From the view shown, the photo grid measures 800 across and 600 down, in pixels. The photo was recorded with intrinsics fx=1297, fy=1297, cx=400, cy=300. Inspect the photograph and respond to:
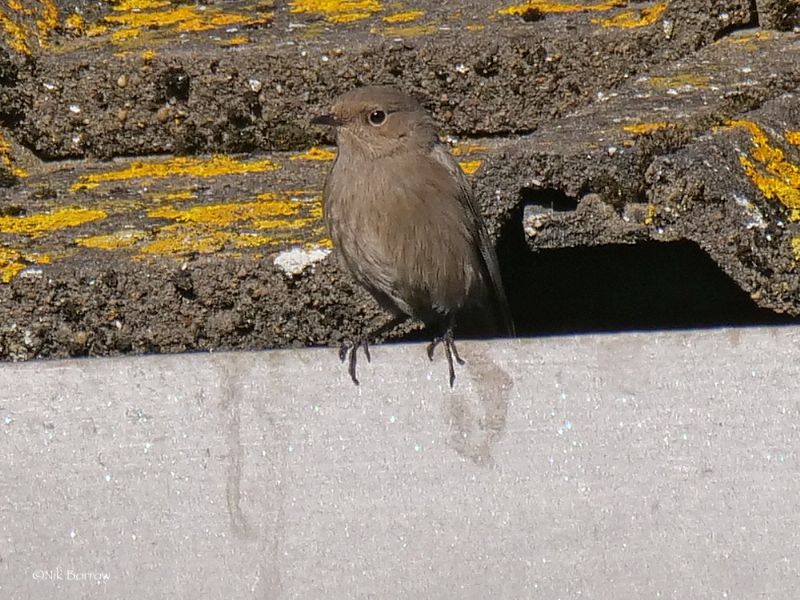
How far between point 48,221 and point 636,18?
2133mm

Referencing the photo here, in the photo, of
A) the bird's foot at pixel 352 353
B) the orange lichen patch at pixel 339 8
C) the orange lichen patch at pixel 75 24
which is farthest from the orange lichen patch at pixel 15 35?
the bird's foot at pixel 352 353

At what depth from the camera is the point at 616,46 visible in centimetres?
446

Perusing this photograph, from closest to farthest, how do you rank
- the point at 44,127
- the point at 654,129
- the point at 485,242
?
the point at 654,129 < the point at 485,242 < the point at 44,127

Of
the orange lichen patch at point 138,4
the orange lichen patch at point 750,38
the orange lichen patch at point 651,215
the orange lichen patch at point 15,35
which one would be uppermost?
the orange lichen patch at point 651,215

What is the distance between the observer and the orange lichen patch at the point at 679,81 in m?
4.03

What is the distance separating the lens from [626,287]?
12.1ft

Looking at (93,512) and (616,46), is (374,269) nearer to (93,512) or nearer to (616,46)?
(616,46)

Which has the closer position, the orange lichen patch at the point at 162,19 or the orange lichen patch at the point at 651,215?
the orange lichen patch at the point at 651,215

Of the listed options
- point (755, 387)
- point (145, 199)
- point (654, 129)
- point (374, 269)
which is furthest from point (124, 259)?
point (755, 387)

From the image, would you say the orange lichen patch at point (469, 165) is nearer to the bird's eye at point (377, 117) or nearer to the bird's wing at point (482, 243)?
the bird's wing at point (482, 243)

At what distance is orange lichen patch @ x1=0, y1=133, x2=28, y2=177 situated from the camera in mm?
4543

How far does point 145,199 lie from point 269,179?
0.42 meters

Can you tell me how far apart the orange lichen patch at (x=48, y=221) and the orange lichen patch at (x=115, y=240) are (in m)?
0.17

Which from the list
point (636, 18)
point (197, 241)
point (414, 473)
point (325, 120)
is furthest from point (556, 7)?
point (414, 473)
